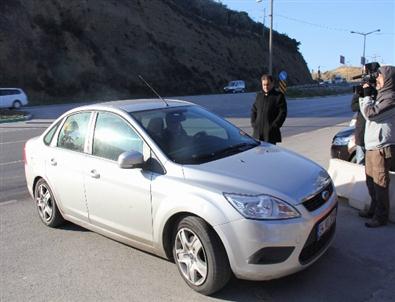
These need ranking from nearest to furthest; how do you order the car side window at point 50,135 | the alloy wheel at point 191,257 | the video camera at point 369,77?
1. the alloy wheel at point 191,257
2. the video camera at point 369,77
3. the car side window at point 50,135

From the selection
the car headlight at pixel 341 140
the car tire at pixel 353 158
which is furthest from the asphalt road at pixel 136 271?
the car headlight at pixel 341 140

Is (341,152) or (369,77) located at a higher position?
(369,77)

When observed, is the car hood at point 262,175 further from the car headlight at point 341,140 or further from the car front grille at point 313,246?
the car headlight at point 341,140

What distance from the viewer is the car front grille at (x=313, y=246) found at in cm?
411

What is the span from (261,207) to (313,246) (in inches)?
25.5

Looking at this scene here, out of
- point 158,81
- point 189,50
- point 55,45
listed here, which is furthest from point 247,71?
point 55,45

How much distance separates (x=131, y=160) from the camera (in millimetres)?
4523

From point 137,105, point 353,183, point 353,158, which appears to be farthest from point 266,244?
point 353,158

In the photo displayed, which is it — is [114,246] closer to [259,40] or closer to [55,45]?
[55,45]

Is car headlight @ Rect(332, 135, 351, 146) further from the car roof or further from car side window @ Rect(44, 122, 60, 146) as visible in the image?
car side window @ Rect(44, 122, 60, 146)

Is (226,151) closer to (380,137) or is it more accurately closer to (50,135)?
(380,137)

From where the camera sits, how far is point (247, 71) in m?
72.7

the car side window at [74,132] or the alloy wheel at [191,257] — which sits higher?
the car side window at [74,132]

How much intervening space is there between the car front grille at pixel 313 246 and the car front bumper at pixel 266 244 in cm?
1
